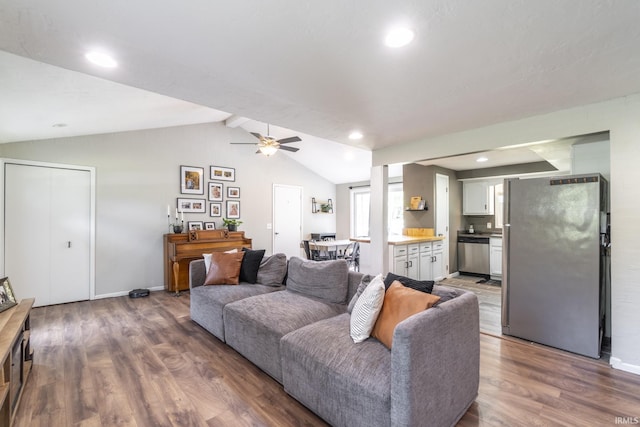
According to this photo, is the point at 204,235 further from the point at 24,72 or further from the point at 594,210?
the point at 594,210

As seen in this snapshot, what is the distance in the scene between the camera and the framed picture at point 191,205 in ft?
18.1

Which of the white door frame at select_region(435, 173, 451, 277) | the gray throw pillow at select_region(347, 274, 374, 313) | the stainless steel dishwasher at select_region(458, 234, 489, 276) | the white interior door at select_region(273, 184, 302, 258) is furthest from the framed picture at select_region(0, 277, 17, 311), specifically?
the stainless steel dishwasher at select_region(458, 234, 489, 276)

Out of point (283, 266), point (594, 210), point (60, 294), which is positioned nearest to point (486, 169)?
point (594, 210)

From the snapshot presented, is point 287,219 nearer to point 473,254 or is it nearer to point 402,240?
point 402,240

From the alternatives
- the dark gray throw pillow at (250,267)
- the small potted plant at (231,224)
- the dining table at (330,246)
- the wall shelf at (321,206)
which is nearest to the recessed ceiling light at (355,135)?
the dark gray throw pillow at (250,267)

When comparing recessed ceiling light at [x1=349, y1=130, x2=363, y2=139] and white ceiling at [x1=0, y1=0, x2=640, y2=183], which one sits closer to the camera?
white ceiling at [x1=0, y1=0, x2=640, y2=183]

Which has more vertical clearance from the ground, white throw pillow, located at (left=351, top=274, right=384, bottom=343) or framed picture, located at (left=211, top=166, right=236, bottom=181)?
framed picture, located at (left=211, top=166, right=236, bottom=181)

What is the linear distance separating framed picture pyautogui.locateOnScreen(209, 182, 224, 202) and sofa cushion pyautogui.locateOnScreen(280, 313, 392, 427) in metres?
4.48

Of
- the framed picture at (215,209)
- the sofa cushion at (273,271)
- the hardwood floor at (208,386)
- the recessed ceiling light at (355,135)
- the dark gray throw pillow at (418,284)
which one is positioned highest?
the recessed ceiling light at (355,135)

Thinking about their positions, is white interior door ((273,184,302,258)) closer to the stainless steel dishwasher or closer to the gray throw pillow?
the stainless steel dishwasher

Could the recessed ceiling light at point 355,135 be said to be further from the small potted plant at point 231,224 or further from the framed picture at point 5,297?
the framed picture at point 5,297

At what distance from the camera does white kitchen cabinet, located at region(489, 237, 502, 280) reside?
5.57m

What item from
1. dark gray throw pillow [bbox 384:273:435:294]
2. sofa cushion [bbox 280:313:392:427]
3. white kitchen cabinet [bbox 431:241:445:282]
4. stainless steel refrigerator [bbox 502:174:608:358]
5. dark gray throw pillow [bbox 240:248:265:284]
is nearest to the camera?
sofa cushion [bbox 280:313:392:427]

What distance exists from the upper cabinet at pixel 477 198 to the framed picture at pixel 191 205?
551cm
